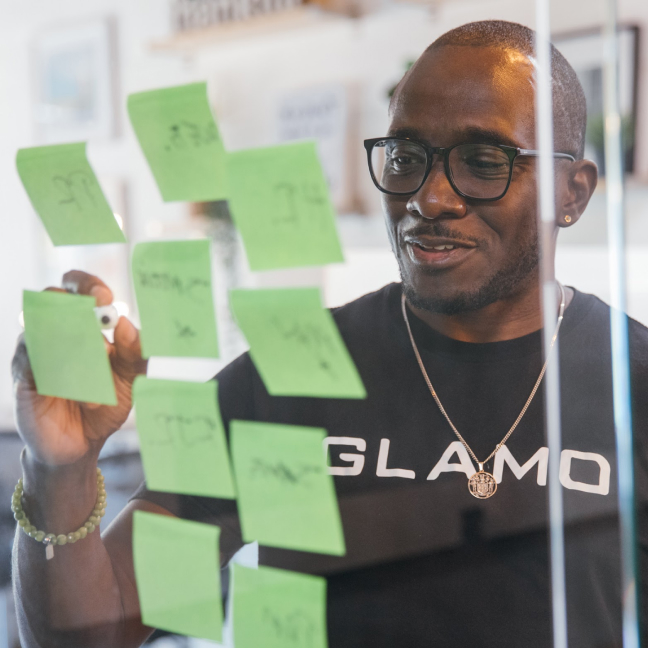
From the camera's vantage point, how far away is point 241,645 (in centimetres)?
75

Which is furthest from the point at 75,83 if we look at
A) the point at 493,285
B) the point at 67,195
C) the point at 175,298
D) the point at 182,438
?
the point at 493,285

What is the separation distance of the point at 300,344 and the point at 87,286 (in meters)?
0.29

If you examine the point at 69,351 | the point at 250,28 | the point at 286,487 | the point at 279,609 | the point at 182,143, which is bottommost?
the point at 279,609

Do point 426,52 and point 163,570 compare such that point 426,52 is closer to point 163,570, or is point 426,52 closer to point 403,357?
point 403,357

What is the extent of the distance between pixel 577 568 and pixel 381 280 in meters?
0.30

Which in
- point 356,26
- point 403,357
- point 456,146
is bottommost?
point 403,357

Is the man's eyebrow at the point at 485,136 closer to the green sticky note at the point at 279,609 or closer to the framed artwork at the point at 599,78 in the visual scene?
the framed artwork at the point at 599,78

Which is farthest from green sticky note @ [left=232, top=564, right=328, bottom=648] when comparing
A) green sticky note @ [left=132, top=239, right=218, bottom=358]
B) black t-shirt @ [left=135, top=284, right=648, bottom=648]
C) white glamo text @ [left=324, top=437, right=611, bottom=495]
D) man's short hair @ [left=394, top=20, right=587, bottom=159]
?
man's short hair @ [left=394, top=20, right=587, bottom=159]

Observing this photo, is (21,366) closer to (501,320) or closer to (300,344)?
(300,344)

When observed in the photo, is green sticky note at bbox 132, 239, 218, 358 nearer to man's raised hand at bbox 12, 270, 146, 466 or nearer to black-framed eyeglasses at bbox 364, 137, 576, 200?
man's raised hand at bbox 12, 270, 146, 466

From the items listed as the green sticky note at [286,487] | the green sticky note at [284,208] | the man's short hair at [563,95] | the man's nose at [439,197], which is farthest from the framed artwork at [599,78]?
the green sticky note at [286,487]

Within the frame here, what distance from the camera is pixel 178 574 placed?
30.9 inches

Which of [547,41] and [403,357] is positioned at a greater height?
[547,41]

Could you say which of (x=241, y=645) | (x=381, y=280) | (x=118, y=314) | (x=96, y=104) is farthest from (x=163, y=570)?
(x=96, y=104)
